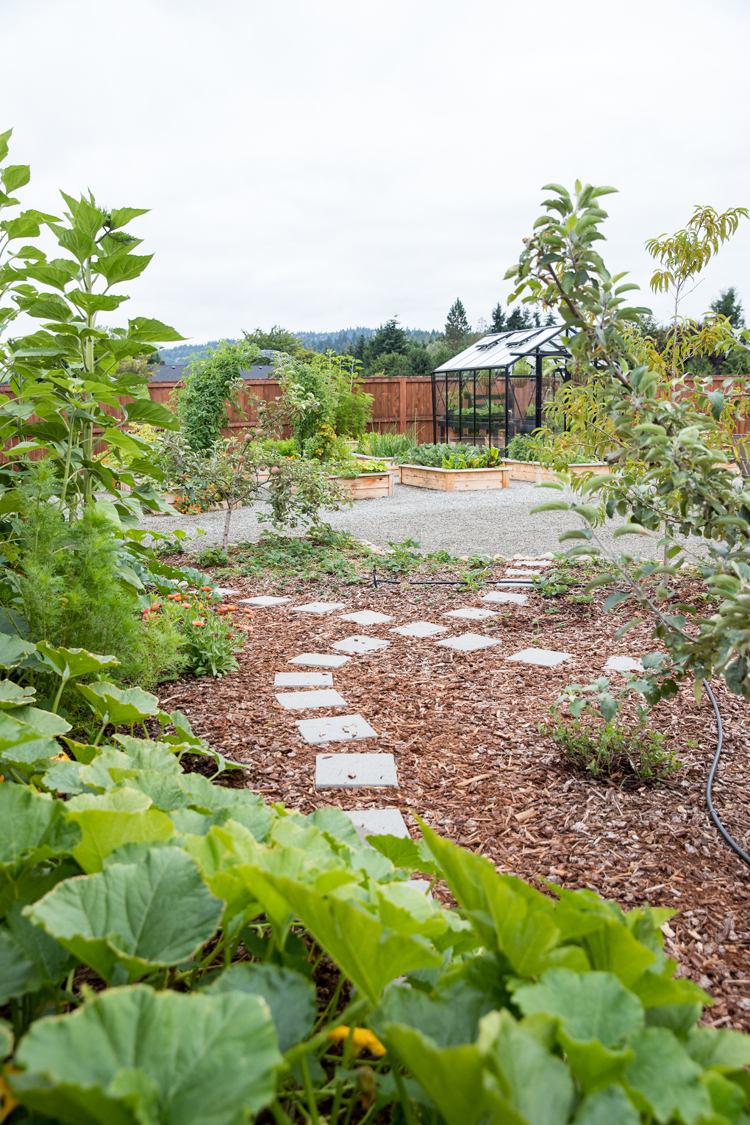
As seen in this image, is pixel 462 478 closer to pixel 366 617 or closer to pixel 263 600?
pixel 263 600

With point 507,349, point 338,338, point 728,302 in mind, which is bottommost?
point 507,349

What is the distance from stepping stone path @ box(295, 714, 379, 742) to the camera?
271 centimetres

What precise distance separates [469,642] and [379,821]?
2.01 metres

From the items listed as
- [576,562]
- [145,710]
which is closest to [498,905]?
[145,710]

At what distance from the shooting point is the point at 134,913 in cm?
63

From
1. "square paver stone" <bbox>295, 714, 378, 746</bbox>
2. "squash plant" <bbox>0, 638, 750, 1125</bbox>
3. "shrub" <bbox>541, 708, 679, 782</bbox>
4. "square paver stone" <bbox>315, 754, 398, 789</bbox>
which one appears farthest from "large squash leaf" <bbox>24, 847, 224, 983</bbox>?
"square paver stone" <bbox>295, 714, 378, 746</bbox>

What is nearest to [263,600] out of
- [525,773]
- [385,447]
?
[525,773]

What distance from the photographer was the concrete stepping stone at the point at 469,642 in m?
3.92

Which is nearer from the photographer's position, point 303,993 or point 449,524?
Answer: point 303,993

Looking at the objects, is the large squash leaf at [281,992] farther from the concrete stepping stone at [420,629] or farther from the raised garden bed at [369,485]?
the raised garden bed at [369,485]

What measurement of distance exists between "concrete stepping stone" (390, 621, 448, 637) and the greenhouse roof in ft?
32.2

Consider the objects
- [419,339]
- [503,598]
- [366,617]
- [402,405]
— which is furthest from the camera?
[419,339]

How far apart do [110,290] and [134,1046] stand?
241 centimetres

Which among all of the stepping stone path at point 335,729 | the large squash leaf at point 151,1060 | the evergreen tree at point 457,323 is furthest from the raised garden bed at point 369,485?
the evergreen tree at point 457,323
